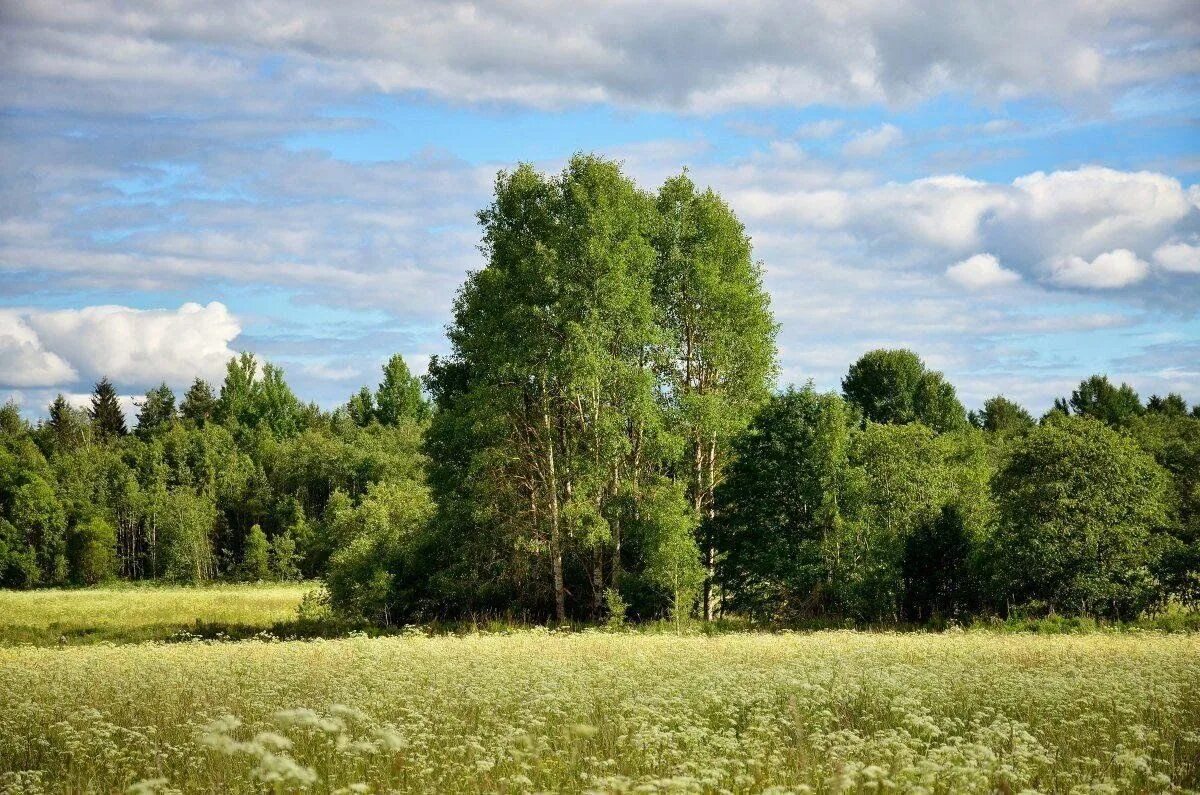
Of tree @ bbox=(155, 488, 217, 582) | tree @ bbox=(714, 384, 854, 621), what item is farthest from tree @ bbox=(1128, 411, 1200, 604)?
tree @ bbox=(155, 488, 217, 582)

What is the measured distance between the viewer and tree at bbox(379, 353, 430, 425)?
123750 mm

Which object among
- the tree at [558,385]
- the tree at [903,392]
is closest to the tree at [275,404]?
the tree at [903,392]

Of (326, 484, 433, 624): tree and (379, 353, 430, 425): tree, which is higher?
(379, 353, 430, 425): tree

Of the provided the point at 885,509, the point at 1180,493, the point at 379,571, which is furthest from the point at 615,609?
the point at 1180,493

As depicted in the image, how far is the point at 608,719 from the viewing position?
43.1 feet

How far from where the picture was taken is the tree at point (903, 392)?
9006cm

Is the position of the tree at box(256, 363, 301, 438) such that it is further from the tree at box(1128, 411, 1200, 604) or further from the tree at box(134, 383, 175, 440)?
the tree at box(1128, 411, 1200, 604)

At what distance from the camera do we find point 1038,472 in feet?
127

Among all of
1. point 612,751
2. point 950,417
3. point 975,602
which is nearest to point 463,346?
point 975,602

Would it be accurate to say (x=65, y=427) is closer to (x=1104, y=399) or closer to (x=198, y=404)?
(x=198, y=404)

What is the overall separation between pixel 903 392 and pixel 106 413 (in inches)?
4182

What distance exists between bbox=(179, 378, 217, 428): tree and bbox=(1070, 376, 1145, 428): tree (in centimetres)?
10713

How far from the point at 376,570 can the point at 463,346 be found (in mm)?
10444

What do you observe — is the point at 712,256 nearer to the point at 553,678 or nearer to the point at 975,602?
the point at 975,602
